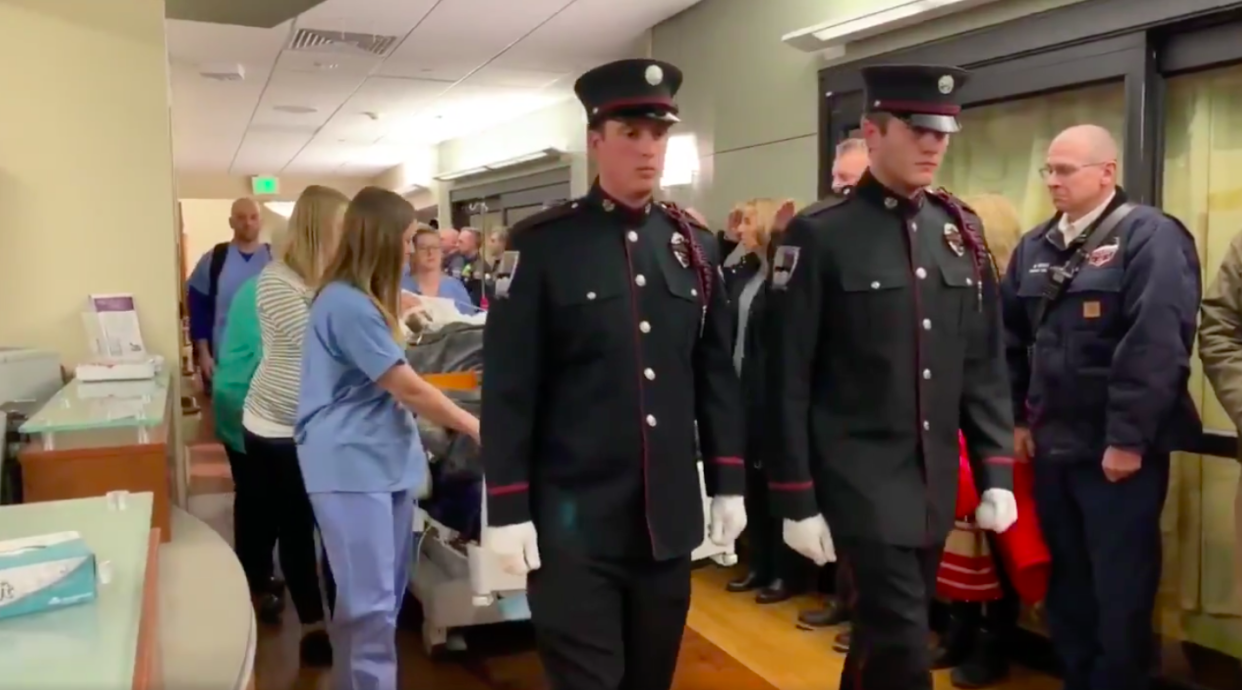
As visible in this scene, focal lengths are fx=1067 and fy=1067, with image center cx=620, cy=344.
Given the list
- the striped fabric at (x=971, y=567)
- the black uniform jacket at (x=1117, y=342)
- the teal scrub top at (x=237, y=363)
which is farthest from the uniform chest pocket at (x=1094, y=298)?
the teal scrub top at (x=237, y=363)

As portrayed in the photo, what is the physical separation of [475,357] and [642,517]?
5.93ft

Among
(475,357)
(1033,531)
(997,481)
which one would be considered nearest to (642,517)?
(997,481)

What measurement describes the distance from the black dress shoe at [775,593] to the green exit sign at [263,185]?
1139 cm

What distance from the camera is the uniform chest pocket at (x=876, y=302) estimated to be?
1976 mm

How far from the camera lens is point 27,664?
1.02 metres

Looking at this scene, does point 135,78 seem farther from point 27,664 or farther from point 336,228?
point 27,664

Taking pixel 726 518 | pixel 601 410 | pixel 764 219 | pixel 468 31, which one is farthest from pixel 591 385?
pixel 468 31

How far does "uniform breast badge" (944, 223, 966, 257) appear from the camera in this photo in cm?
206

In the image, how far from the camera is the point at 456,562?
10.8ft

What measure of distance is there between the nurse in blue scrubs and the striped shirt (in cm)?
30

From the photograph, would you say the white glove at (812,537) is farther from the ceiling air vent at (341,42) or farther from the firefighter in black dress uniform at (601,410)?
the ceiling air vent at (341,42)

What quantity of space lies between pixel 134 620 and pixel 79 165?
2.47 meters

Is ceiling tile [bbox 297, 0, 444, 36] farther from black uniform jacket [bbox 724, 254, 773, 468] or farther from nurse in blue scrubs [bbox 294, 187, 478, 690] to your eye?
nurse in blue scrubs [bbox 294, 187, 478, 690]

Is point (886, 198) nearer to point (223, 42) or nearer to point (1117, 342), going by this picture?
point (1117, 342)
